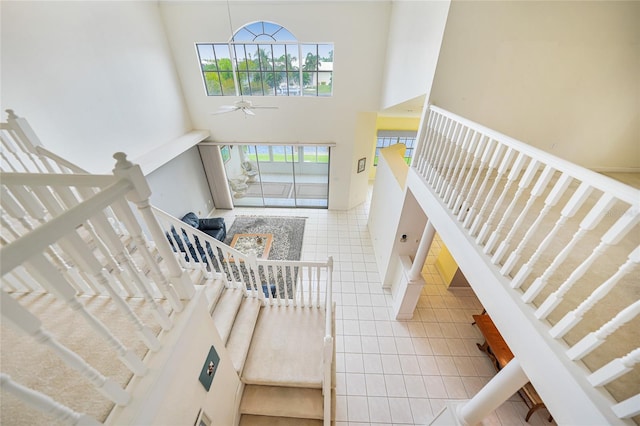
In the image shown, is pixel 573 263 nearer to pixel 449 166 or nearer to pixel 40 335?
pixel 449 166

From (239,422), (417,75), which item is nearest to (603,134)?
(417,75)

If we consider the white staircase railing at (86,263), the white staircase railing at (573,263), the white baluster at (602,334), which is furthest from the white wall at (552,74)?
the white staircase railing at (86,263)

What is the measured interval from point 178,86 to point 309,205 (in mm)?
4404

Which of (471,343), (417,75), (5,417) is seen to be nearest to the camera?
(5,417)

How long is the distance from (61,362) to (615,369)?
242cm

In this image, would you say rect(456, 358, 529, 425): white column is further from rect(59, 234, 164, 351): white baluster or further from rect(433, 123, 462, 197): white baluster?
rect(59, 234, 164, 351): white baluster

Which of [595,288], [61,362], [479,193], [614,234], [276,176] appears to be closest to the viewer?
[614,234]

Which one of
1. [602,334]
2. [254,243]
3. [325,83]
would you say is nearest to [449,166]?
[602,334]

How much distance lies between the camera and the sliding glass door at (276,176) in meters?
7.03

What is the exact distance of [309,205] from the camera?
7.17 metres

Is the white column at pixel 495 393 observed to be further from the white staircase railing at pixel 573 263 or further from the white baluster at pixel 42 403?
the white baluster at pixel 42 403

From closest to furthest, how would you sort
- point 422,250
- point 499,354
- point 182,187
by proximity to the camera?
point 499,354, point 422,250, point 182,187

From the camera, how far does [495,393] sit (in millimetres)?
1814

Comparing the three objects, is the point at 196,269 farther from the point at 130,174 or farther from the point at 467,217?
A: the point at 467,217
